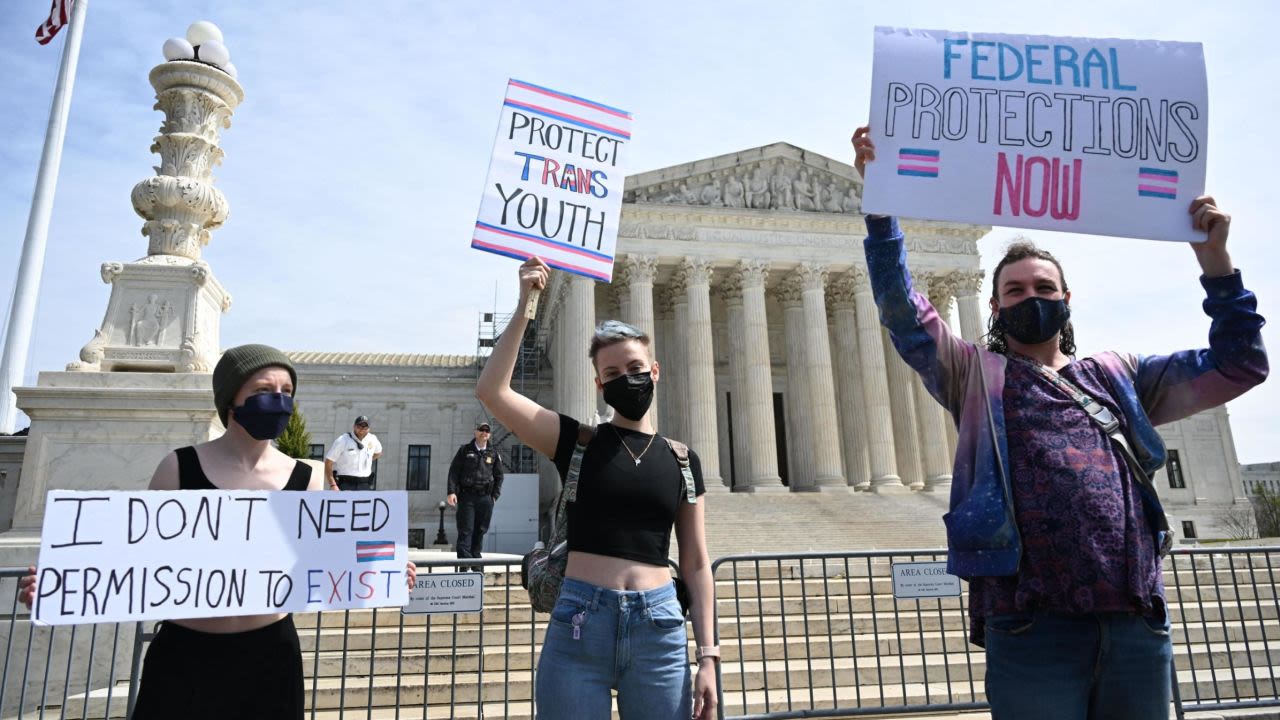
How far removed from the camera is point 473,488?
12.5 m

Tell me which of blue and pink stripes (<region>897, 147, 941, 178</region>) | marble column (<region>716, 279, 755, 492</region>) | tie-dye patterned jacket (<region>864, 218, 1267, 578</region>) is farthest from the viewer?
marble column (<region>716, 279, 755, 492</region>)

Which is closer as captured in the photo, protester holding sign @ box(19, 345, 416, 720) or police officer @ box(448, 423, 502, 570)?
protester holding sign @ box(19, 345, 416, 720)

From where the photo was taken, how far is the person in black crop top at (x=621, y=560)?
9.34 feet

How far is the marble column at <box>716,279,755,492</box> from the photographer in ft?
106

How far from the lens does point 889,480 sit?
1244 inches

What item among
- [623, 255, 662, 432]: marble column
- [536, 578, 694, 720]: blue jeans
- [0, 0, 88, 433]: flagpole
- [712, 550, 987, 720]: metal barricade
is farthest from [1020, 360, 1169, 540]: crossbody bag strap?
[623, 255, 662, 432]: marble column

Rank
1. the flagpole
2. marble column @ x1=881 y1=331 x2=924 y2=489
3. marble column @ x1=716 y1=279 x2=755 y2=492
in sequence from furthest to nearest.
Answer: marble column @ x1=881 y1=331 x2=924 y2=489 → marble column @ x1=716 y1=279 x2=755 y2=492 → the flagpole

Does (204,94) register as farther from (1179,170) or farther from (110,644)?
(1179,170)

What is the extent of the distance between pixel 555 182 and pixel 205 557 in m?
2.58

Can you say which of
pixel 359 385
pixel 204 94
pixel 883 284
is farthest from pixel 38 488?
pixel 359 385

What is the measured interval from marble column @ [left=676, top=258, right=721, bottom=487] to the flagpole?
21.1 meters

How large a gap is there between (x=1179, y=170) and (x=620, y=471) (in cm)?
272

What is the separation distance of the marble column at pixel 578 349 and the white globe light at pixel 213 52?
20.2 meters

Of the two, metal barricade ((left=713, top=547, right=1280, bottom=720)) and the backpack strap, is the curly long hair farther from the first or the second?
metal barricade ((left=713, top=547, right=1280, bottom=720))
